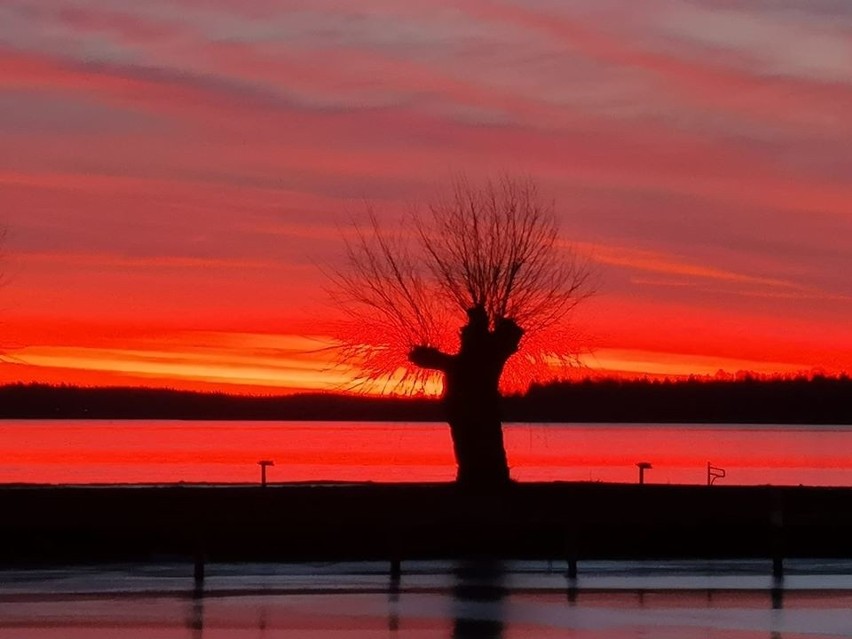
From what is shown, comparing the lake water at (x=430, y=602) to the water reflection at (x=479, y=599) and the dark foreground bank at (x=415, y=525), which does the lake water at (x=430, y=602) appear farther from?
the dark foreground bank at (x=415, y=525)

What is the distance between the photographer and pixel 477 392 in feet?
124

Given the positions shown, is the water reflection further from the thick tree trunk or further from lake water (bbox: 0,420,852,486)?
lake water (bbox: 0,420,852,486)

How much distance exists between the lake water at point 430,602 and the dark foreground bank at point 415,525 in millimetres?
732

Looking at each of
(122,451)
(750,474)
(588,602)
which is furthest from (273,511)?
(122,451)

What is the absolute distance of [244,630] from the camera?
1772cm

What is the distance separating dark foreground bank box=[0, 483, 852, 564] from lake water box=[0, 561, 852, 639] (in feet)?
2.40

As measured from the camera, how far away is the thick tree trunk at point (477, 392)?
124ft

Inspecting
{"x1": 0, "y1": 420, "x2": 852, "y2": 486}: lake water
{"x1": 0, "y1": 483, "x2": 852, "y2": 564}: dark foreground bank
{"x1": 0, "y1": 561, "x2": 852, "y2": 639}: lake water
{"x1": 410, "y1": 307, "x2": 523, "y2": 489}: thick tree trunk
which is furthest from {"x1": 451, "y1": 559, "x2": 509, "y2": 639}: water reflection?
{"x1": 0, "y1": 420, "x2": 852, "y2": 486}: lake water

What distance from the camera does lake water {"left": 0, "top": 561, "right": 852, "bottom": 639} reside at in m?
17.7

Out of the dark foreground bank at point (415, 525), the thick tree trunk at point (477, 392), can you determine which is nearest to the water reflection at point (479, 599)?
the dark foreground bank at point (415, 525)

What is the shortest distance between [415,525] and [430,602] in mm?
4135

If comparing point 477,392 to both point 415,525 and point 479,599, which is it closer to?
point 415,525

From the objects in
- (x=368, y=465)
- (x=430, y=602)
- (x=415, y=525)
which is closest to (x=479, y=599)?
(x=430, y=602)

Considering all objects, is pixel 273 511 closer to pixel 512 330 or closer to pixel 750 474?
pixel 512 330
